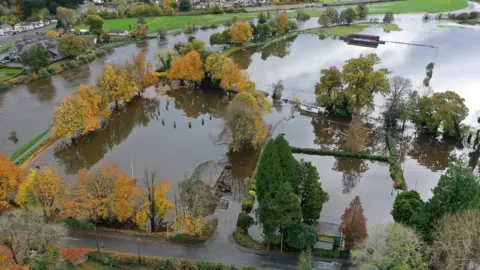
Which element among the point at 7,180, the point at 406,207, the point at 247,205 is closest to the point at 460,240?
the point at 406,207

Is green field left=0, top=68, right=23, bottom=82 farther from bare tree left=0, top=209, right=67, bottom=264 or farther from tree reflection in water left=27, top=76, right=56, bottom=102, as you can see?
bare tree left=0, top=209, right=67, bottom=264

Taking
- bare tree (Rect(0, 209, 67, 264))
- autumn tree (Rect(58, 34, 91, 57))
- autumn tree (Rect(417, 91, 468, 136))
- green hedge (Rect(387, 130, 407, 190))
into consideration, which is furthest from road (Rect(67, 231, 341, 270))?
autumn tree (Rect(58, 34, 91, 57))

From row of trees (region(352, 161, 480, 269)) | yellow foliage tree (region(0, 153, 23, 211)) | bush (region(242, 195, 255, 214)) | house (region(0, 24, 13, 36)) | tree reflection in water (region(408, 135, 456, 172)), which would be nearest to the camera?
row of trees (region(352, 161, 480, 269))

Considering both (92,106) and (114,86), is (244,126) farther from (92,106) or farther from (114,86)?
(114,86)

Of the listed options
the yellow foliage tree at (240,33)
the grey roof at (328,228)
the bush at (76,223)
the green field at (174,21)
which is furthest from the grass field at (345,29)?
the bush at (76,223)

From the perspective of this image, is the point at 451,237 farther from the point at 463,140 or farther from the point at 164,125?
the point at 164,125

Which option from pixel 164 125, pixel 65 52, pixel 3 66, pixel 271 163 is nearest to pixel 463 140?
pixel 271 163

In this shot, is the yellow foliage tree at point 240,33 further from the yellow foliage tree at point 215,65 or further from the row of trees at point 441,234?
the row of trees at point 441,234
